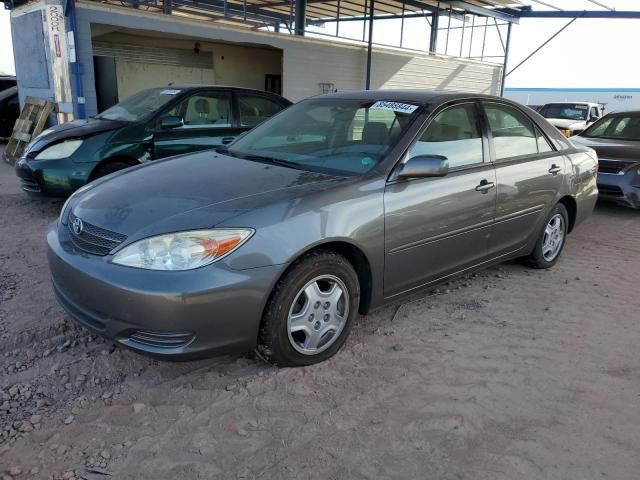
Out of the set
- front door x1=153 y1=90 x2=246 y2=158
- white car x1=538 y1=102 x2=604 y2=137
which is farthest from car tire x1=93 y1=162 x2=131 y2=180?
white car x1=538 y1=102 x2=604 y2=137

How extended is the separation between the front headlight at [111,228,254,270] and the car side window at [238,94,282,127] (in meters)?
4.91

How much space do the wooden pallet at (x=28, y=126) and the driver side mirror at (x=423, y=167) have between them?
8.04m

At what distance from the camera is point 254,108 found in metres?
7.44

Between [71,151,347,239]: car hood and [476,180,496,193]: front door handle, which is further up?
[71,151,347,239]: car hood

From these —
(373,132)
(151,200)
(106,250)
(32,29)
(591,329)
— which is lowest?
(591,329)

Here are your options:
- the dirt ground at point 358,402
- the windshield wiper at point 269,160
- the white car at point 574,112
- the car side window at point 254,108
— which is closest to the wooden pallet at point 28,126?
the car side window at point 254,108

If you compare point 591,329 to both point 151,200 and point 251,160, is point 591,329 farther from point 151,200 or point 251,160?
point 151,200

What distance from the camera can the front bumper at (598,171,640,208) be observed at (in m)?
7.28

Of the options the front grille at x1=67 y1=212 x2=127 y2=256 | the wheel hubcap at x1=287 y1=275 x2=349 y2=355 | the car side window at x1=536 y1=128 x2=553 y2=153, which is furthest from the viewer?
the car side window at x1=536 y1=128 x2=553 y2=153

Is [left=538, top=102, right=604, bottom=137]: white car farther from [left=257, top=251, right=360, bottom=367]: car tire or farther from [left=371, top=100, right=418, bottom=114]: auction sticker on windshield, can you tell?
[left=257, top=251, right=360, bottom=367]: car tire

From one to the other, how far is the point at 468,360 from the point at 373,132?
63.0 inches

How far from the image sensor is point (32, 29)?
10.0 metres

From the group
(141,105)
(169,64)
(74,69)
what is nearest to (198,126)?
(141,105)

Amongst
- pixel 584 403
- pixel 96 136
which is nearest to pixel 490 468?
pixel 584 403
